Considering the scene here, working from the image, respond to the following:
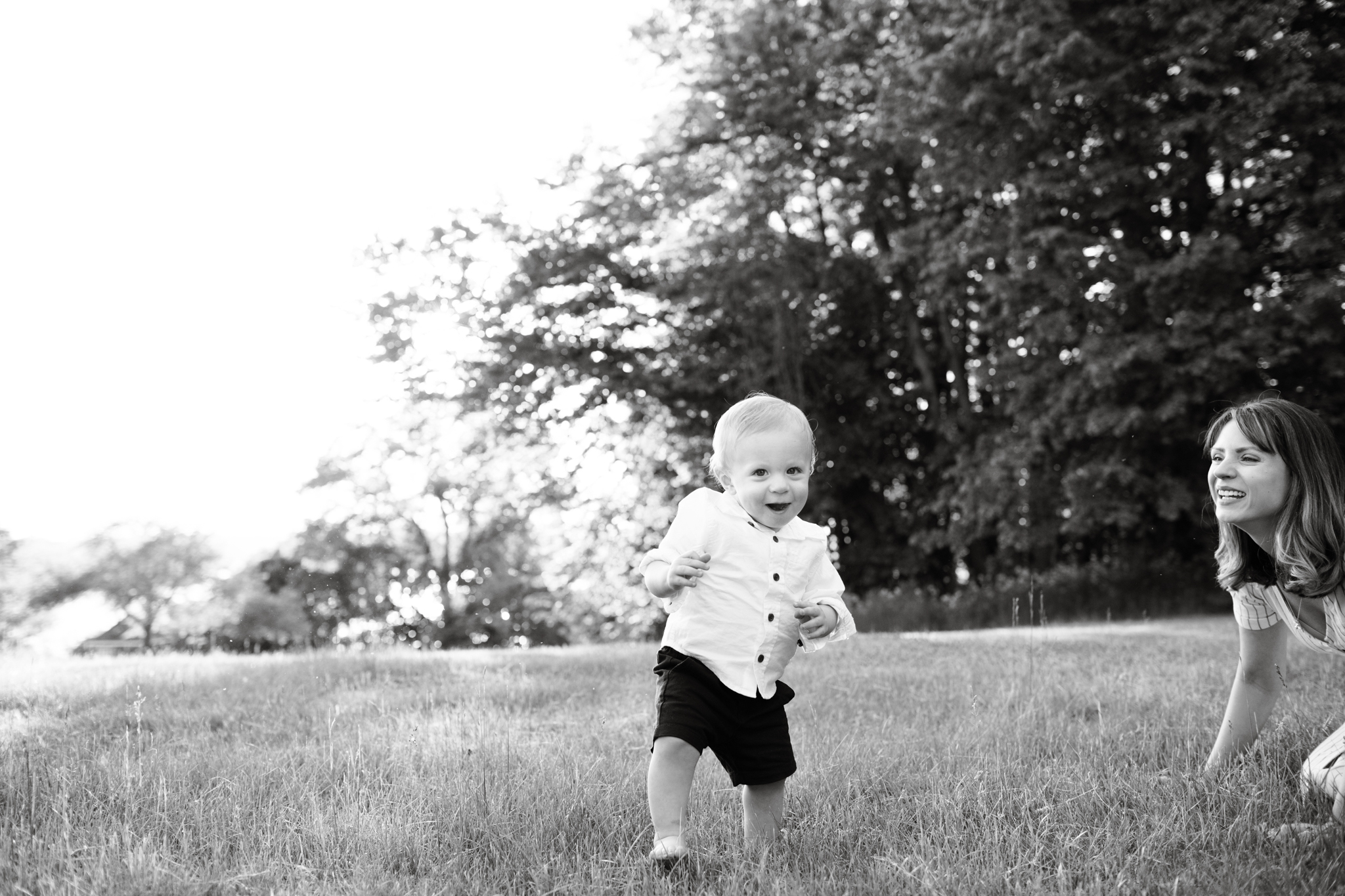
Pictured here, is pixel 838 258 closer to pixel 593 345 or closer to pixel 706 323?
pixel 706 323

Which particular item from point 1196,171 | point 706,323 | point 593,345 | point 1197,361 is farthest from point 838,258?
point 1197,361

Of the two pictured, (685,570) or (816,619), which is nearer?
(685,570)

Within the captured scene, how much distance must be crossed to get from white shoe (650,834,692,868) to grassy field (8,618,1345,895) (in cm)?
6

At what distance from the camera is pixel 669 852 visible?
9.75 ft

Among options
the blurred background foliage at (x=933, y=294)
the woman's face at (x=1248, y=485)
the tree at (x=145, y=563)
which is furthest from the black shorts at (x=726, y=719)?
the tree at (x=145, y=563)

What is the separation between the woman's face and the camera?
3.54 m

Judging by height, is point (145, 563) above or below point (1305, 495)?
below

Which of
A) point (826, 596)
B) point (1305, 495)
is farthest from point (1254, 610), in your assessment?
point (826, 596)

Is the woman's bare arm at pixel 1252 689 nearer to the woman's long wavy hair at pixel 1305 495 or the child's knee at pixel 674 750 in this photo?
the woman's long wavy hair at pixel 1305 495

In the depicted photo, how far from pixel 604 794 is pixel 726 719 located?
2.43 ft

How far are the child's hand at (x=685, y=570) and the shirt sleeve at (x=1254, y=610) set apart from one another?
6.97ft

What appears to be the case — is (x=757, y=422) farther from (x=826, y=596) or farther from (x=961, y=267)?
(x=961, y=267)

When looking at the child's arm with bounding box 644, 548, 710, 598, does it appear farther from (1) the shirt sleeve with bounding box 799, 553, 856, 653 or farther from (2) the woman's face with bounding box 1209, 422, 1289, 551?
(2) the woman's face with bounding box 1209, 422, 1289, 551

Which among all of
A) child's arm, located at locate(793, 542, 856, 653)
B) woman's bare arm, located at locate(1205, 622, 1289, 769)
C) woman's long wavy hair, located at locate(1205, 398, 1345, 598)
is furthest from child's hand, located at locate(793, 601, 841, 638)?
woman's bare arm, located at locate(1205, 622, 1289, 769)
